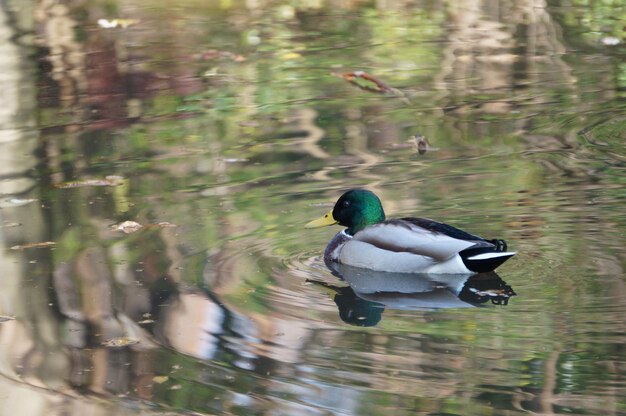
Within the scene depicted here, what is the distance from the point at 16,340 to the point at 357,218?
239 centimetres

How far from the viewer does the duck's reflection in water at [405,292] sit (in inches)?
290

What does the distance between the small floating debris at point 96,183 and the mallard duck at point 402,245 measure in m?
2.29

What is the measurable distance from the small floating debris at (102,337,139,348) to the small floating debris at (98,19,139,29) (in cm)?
1118

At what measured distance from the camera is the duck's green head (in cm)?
857

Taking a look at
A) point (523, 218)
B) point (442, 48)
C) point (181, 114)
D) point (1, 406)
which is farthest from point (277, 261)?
point (442, 48)

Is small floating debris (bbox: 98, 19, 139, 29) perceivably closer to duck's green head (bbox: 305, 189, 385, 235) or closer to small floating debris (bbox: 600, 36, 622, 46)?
small floating debris (bbox: 600, 36, 622, 46)

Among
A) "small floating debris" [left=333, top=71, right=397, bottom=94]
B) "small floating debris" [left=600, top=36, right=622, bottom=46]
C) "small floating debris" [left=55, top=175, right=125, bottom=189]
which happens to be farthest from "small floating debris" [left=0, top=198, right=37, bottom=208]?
"small floating debris" [left=600, top=36, right=622, bottom=46]

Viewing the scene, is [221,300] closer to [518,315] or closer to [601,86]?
[518,315]

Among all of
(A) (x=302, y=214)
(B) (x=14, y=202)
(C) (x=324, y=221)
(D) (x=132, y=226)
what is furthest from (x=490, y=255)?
(B) (x=14, y=202)

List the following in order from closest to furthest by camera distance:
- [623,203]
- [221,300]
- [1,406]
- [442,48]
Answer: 1. [1,406]
2. [221,300]
3. [623,203]
4. [442,48]

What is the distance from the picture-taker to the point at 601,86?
42.5 ft

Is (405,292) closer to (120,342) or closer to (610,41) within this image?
(120,342)

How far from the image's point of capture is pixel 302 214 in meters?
9.15

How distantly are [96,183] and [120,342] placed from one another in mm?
3452
